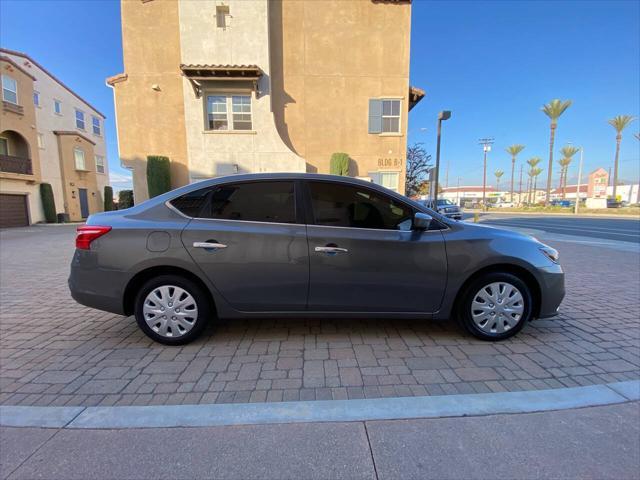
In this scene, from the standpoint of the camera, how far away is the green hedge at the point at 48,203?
20.7 m

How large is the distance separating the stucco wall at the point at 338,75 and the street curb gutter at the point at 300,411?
513 inches

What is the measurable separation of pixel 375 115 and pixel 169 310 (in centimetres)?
1372

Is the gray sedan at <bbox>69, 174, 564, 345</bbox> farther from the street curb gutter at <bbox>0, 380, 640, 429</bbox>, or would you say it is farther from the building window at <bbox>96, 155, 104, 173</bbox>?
the building window at <bbox>96, 155, 104, 173</bbox>

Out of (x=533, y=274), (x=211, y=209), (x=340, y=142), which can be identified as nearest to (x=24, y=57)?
(x=340, y=142)

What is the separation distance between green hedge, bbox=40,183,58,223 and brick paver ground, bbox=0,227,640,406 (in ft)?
73.1

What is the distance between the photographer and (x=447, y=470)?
1739 millimetres

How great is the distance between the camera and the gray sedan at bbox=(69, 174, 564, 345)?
2.97 metres

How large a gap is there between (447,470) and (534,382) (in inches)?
52.1

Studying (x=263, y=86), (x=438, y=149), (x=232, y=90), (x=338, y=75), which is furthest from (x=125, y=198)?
(x=438, y=149)

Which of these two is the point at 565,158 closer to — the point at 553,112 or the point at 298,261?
the point at 553,112

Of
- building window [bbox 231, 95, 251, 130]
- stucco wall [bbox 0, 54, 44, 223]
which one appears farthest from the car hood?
stucco wall [bbox 0, 54, 44, 223]

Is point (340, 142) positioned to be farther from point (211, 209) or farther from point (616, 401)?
point (616, 401)

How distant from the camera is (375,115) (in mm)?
14344

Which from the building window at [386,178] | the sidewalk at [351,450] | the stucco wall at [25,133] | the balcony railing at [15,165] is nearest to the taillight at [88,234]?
the sidewalk at [351,450]
